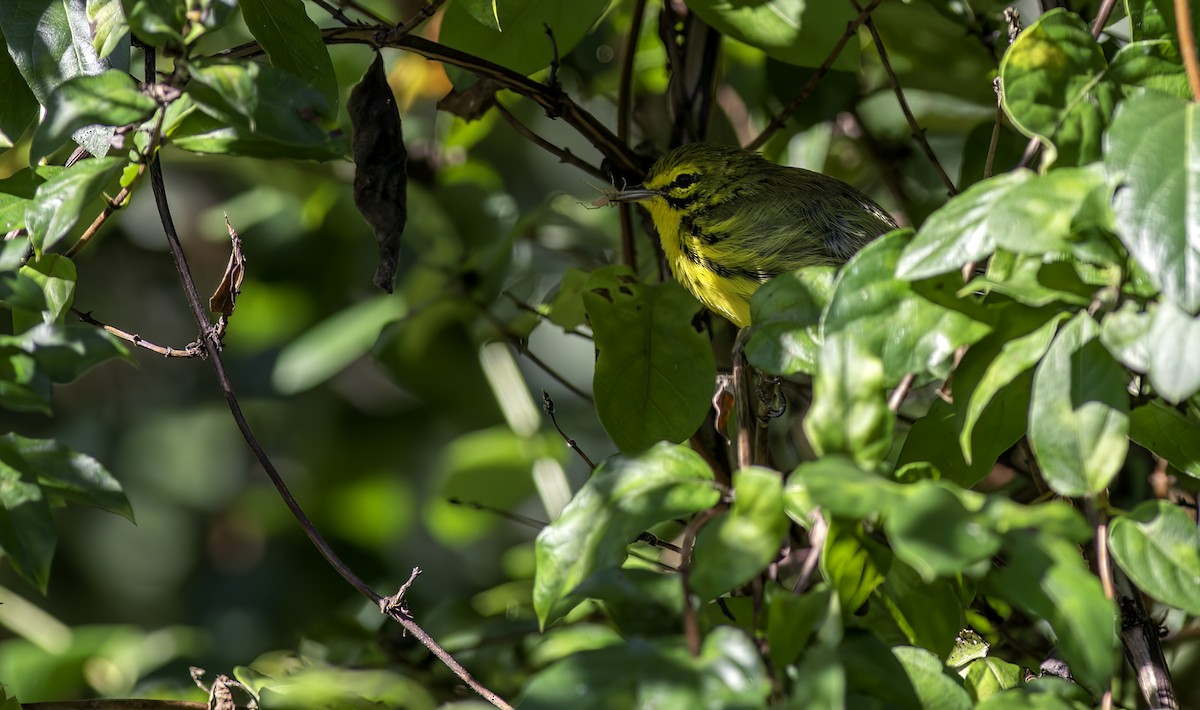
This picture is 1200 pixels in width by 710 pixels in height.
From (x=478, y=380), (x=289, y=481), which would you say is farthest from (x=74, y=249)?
(x=289, y=481)

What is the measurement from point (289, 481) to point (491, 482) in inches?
43.3

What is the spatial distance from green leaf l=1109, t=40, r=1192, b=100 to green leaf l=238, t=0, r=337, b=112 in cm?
88

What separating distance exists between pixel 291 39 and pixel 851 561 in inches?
36.5

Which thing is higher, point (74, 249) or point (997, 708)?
point (74, 249)

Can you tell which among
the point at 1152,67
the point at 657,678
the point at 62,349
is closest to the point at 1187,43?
the point at 1152,67

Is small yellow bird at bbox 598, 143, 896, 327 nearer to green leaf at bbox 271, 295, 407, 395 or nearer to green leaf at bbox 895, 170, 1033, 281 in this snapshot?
green leaf at bbox 271, 295, 407, 395

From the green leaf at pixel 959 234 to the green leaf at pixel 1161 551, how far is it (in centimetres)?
26

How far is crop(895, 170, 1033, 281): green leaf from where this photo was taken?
1.00 metres

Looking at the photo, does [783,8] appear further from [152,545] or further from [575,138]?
[152,545]

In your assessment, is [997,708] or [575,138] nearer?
[997,708]

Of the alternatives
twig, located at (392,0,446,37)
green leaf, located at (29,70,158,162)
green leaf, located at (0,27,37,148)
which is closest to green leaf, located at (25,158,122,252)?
green leaf, located at (29,70,158,162)

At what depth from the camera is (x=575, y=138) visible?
12.1 feet

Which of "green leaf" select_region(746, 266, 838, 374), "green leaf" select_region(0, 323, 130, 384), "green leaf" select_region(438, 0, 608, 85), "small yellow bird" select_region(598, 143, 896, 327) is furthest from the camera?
"small yellow bird" select_region(598, 143, 896, 327)

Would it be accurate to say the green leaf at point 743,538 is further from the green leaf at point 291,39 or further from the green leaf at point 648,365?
the green leaf at point 291,39
